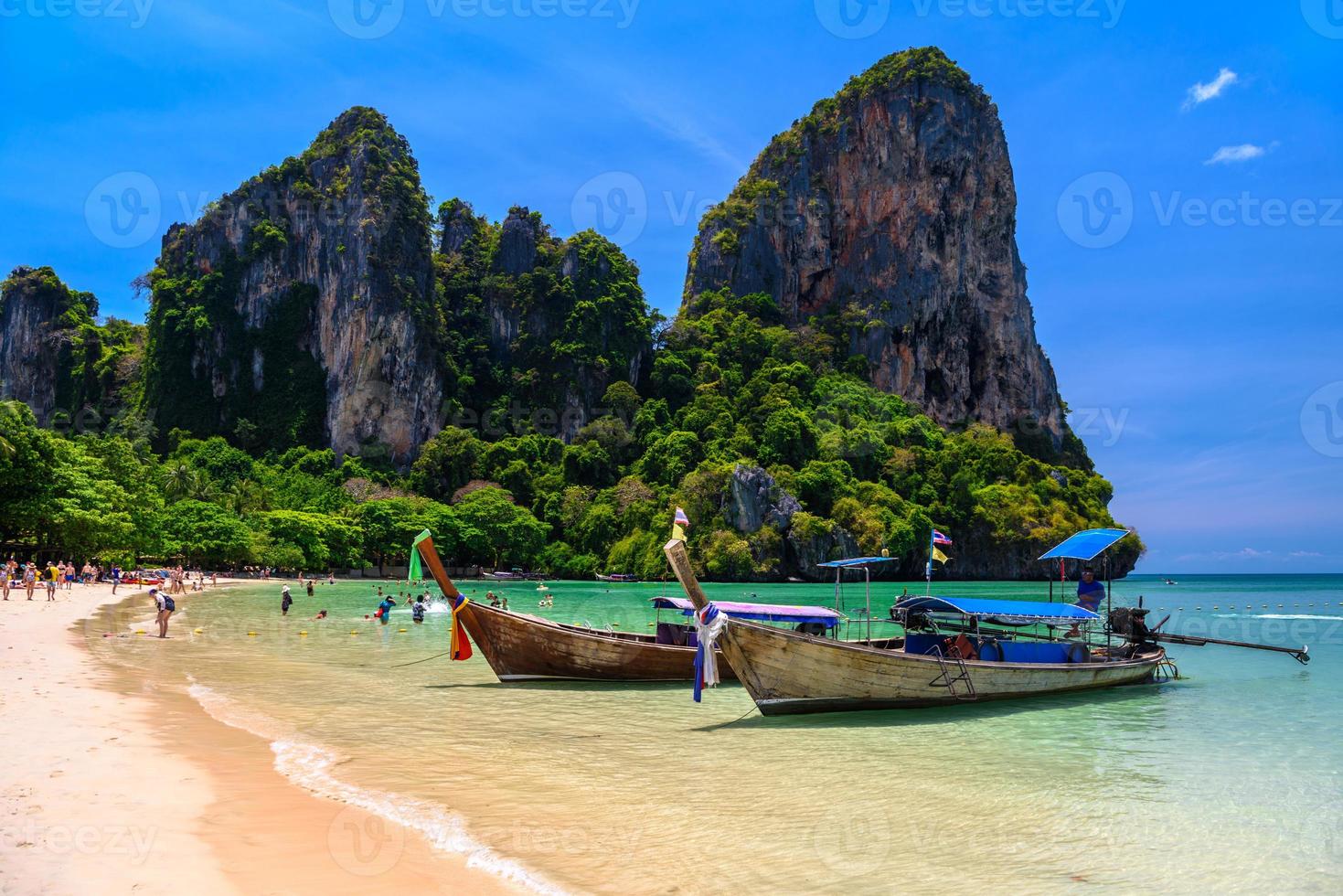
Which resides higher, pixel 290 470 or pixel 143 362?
pixel 143 362

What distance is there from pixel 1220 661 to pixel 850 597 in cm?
3068

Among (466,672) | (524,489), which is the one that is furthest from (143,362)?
(466,672)

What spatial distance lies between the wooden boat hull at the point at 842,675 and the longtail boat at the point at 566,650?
2.58 metres

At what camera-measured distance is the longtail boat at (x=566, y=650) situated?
15641mm

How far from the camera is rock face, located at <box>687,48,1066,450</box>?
346ft

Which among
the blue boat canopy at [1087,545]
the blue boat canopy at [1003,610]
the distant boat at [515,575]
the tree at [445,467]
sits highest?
the tree at [445,467]

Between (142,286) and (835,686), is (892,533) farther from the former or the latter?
(142,286)

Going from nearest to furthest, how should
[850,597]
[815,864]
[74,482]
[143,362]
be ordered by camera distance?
[815,864], [74,482], [850,597], [143,362]

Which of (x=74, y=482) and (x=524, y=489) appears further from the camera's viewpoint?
(x=524, y=489)

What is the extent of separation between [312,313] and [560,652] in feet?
295

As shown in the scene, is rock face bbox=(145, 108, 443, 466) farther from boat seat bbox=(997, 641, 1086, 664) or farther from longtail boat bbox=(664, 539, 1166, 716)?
boat seat bbox=(997, 641, 1086, 664)

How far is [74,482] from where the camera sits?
3719 cm

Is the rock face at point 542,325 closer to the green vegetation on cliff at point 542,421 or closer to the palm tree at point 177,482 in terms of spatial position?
the green vegetation on cliff at point 542,421
